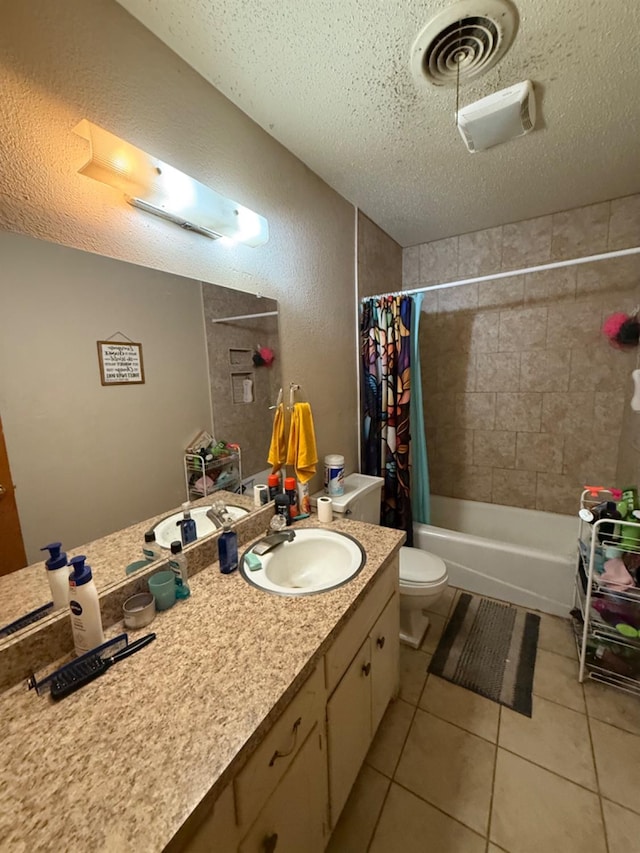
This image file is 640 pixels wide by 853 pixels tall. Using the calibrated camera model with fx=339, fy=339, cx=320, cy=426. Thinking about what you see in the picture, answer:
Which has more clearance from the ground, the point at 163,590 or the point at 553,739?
the point at 163,590

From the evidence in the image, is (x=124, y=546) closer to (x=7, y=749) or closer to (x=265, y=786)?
(x=7, y=749)

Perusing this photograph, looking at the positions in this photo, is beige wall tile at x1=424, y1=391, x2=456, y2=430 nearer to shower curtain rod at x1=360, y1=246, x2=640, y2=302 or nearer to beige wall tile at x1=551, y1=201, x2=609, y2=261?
shower curtain rod at x1=360, y1=246, x2=640, y2=302

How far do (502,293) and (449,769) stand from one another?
265 cm

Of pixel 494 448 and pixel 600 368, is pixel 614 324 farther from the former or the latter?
pixel 494 448

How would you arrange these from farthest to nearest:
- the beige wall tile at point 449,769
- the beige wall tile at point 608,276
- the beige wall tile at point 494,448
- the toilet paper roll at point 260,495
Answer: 1. the beige wall tile at point 494,448
2. the beige wall tile at point 608,276
3. the toilet paper roll at point 260,495
4. the beige wall tile at point 449,769

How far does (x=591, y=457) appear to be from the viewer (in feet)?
7.56

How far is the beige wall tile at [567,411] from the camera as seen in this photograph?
2.28m

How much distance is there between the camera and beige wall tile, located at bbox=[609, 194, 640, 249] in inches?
79.3

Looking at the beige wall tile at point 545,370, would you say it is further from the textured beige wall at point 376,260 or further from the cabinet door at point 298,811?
A: the cabinet door at point 298,811

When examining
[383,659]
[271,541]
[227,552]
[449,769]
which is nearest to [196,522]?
[227,552]

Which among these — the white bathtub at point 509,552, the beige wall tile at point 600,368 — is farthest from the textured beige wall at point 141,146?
the beige wall tile at point 600,368

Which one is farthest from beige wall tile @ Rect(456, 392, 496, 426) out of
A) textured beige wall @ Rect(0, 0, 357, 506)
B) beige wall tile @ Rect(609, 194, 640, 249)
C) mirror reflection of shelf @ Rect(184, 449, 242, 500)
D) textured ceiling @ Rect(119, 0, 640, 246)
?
mirror reflection of shelf @ Rect(184, 449, 242, 500)

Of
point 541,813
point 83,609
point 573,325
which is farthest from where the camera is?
point 573,325

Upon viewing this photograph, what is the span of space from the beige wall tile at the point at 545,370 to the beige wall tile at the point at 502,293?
1.27ft
